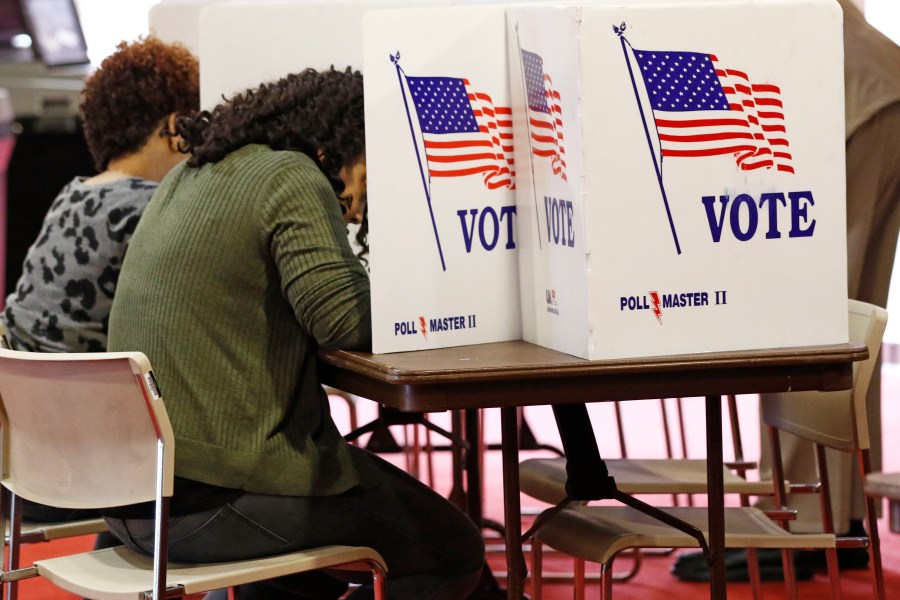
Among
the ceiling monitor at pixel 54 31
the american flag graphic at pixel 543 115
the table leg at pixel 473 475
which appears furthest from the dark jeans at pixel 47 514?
the ceiling monitor at pixel 54 31

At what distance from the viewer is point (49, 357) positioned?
160cm

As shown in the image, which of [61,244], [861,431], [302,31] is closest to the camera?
[861,431]

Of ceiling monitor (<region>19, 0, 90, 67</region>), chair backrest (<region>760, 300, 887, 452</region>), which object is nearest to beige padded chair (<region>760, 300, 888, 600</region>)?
chair backrest (<region>760, 300, 887, 452</region>)

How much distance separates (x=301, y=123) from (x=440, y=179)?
28 centimetres

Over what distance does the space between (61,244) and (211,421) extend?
74 cm

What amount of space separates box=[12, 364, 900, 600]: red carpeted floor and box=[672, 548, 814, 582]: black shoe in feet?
0.09

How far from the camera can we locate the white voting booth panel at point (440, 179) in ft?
5.42

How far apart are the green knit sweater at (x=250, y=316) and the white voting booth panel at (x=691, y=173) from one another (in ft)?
1.05

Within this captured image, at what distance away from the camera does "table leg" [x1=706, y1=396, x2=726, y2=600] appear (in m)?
1.74

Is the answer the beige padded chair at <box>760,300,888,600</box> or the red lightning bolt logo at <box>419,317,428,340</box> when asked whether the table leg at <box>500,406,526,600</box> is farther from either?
the beige padded chair at <box>760,300,888,600</box>

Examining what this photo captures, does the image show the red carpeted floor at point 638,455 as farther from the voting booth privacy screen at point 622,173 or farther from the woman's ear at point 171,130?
the voting booth privacy screen at point 622,173

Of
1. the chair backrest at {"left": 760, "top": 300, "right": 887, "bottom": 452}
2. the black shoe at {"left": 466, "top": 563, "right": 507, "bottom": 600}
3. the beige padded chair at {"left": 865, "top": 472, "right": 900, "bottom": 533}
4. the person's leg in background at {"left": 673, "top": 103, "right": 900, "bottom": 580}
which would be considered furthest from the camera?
the person's leg in background at {"left": 673, "top": 103, "right": 900, "bottom": 580}

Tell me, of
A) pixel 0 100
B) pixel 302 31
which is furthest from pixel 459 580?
pixel 0 100

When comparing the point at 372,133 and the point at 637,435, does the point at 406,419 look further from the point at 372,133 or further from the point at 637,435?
the point at 637,435
